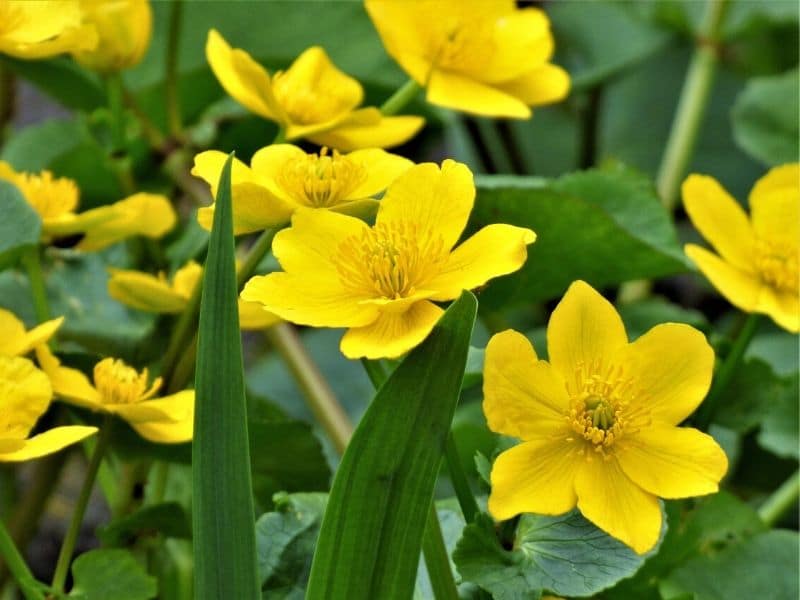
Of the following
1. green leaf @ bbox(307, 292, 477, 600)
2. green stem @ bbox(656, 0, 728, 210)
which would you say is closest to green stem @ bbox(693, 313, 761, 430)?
green leaf @ bbox(307, 292, 477, 600)

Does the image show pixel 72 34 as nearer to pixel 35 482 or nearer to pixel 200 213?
pixel 200 213

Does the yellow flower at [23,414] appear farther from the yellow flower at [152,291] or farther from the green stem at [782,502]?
the green stem at [782,502]

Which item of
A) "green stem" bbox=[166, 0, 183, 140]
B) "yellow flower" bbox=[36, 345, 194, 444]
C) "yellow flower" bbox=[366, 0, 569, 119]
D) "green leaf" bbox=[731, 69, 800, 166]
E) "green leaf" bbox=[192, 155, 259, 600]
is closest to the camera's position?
"green leaf" bbox=[192, 155, 259, 600]

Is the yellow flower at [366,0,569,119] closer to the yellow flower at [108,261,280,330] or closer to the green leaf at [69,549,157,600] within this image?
the yellow flower at [108,261,280,330]

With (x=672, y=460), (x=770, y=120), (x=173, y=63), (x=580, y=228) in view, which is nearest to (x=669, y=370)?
(x=672, y=460)

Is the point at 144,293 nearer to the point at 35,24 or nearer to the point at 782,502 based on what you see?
the point at 35,24

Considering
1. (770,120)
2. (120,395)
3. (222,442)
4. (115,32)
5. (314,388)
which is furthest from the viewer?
(770,120)
